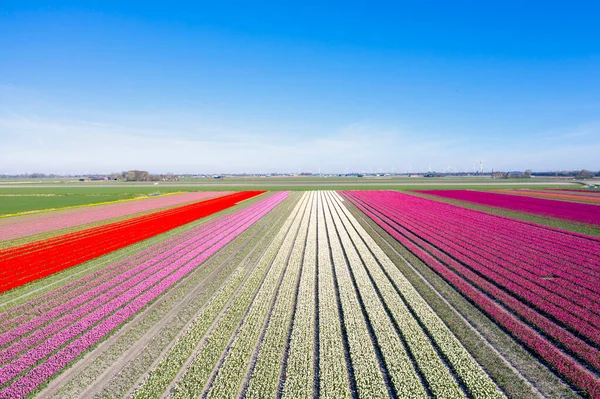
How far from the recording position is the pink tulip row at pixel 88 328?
7.35 m

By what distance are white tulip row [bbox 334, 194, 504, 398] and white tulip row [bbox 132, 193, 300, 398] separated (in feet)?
18.1

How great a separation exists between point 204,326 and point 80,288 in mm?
6979

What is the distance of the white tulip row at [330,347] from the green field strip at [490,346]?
362 cm

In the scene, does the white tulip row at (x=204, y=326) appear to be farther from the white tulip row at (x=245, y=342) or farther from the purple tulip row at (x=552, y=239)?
the purple tulip row at (x=552, y=239)

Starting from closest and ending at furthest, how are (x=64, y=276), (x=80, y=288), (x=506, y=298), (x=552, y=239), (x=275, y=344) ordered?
(x=275, y=344), (x=506, y=298), (x=80, y=288), (x=64, y=276), (x=552, y=239)

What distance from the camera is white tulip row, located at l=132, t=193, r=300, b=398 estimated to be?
282 inches

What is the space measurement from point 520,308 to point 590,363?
3183 millimetres

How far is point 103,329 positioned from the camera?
9.54m

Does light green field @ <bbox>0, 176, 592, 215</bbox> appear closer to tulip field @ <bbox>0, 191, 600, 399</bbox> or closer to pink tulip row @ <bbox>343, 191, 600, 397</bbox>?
tulip field @ <bbox>0, 191, 600, 399</bbox>

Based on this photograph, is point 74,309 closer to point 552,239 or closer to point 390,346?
point 390,346

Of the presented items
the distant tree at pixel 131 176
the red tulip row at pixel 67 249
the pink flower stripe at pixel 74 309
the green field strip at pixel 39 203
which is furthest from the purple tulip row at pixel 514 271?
the distant tree at pixel 131 176

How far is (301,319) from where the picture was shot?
10.3 meters

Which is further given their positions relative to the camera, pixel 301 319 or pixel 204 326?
pixel 301 319

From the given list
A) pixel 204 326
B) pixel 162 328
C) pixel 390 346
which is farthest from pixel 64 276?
pixel 390 346
